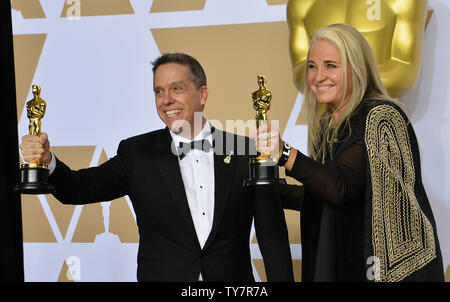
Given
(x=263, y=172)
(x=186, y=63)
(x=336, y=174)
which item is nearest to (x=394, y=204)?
(x=336, y=174)

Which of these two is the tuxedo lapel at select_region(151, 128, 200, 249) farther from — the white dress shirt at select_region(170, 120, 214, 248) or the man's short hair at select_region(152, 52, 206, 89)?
the man's short hair at select_region(152, 52, 206, 89)

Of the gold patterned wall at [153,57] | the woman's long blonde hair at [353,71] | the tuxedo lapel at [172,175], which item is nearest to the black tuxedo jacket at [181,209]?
the tuxedo lapel at [172,175]

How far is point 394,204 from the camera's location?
2.10m

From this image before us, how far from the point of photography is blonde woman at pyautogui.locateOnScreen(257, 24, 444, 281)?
2072mm

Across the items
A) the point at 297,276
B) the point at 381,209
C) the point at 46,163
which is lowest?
the point at 297,276

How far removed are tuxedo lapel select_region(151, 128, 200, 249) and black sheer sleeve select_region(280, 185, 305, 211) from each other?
1.31ft

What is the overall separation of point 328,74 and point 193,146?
21.7 inches

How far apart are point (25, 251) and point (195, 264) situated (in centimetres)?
205

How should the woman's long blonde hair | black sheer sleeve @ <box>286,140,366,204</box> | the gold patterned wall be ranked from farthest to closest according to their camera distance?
the gold patterned wall → the woman's long blonde hair → black sheer sleeve @ <box>286,140,366,204</box>

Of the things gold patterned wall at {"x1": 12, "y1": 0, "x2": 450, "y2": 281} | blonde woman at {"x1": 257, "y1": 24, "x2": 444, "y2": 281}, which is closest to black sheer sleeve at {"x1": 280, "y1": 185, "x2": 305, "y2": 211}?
blonde woman at {"x1": 257, "y1": 24, "x2": 444, "y2": 281}

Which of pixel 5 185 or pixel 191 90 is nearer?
pixel 191 90
